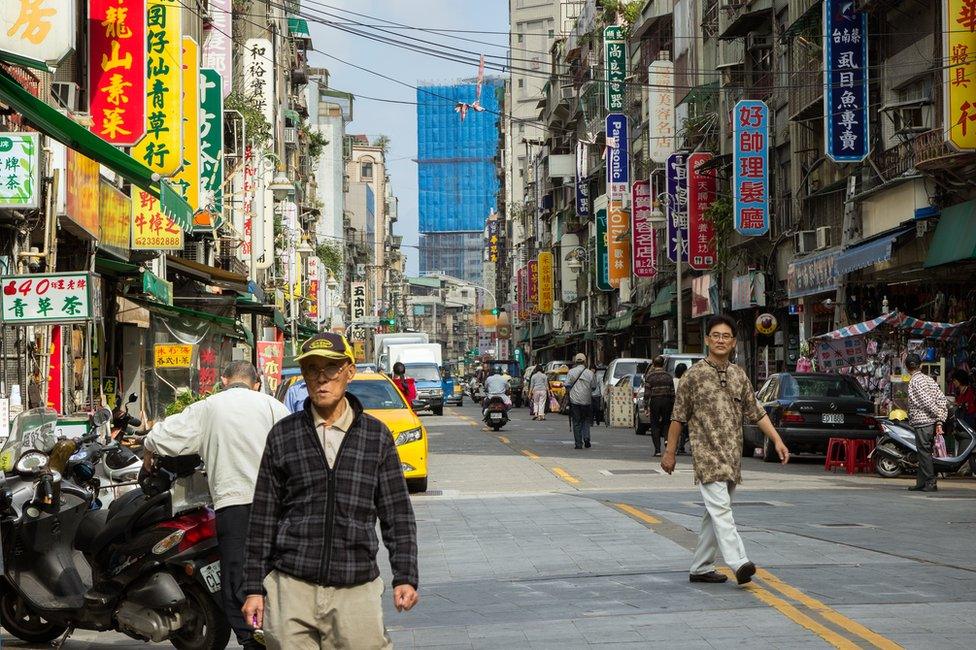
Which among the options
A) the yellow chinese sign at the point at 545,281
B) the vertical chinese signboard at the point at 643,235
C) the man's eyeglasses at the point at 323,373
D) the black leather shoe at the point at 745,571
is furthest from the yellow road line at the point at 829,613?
the yellow chinese sign at the point at 545,281

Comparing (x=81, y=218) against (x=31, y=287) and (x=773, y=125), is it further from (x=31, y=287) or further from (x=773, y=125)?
(x=773, y=125)

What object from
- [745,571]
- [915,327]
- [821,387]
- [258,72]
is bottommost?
A: [745,571]

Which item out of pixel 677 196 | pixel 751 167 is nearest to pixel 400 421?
pixel 751 167

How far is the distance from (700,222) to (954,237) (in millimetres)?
22857

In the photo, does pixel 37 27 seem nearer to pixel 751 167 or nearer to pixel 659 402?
pixel 659 402

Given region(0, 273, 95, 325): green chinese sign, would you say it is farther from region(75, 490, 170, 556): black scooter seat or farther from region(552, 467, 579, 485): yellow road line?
region(552, 467, 579, 485): yellow road line

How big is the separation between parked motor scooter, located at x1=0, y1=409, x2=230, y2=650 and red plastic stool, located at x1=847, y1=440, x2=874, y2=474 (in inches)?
648

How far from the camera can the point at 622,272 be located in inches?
2586

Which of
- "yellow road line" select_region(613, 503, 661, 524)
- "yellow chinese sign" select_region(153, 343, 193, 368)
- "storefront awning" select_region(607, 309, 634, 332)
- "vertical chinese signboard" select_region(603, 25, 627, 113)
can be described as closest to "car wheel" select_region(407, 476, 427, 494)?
"yellow road line" select_region(613, 503, 661, 524)

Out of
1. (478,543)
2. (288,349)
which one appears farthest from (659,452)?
(288,349)

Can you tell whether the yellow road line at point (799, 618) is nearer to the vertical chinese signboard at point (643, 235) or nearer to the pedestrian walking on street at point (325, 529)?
the pedestrian walking on street at point (325, 529)

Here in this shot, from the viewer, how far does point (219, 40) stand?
44.0m

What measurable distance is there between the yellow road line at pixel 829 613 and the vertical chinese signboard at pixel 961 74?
44.6 feet

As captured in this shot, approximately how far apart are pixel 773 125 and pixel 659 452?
16524 mm
